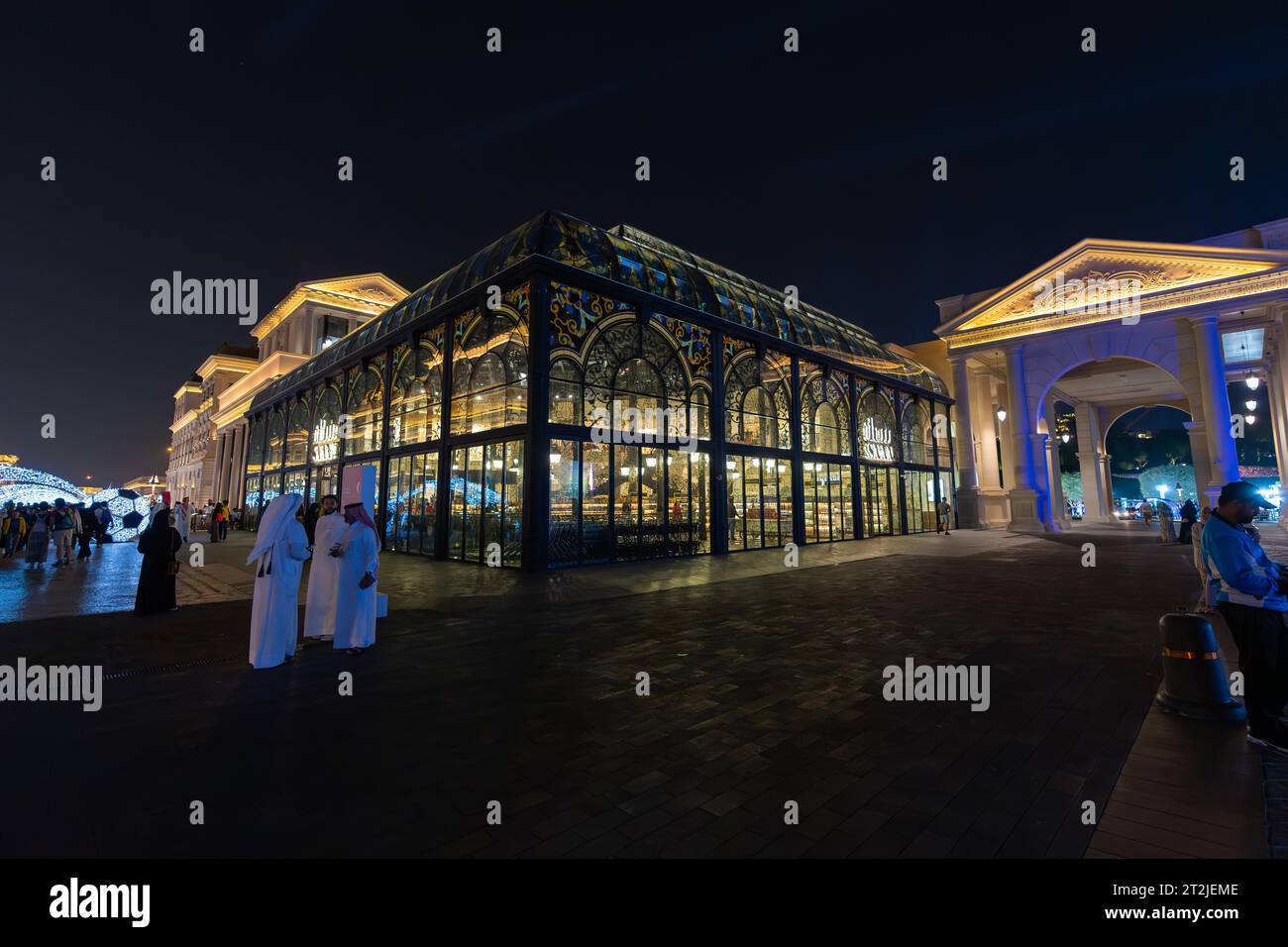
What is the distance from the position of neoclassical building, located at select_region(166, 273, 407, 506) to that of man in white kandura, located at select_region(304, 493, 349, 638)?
3824 cm

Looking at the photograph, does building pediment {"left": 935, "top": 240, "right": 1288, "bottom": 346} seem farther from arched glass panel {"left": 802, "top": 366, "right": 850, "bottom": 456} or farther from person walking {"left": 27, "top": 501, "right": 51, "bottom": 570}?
person walking {"left": 27, "top": 501, "right": 51, "bottom": 570}

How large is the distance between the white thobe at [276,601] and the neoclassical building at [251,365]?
39363mm

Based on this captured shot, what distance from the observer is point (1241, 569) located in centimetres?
381

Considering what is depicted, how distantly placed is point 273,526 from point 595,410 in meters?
10.2

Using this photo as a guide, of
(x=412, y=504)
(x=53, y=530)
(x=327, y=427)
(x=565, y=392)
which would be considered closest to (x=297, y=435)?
(x=327, y=427)

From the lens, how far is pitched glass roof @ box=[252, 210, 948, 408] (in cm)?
1530

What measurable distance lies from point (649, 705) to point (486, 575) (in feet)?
31.1

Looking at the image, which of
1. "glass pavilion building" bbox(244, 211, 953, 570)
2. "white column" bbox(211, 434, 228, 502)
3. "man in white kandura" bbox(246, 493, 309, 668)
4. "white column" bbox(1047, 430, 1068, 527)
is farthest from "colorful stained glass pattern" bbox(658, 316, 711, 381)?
"white column" bbox(211, 434, 228, 502)

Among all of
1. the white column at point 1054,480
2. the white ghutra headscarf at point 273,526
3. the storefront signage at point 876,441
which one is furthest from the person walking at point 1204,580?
the white column at point 1054,480

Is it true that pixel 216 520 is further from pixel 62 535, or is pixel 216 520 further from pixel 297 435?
pixel 62 535

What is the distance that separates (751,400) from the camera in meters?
20.3

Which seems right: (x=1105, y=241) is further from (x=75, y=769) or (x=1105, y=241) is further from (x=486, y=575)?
(x=75, y=769)

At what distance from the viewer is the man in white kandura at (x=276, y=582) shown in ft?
19.2
